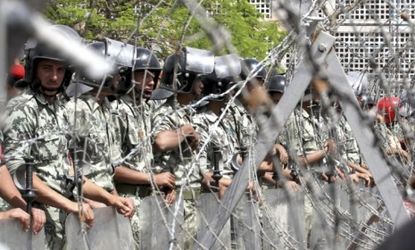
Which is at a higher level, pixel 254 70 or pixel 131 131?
pixel 254 70

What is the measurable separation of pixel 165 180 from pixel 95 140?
2.71 feet

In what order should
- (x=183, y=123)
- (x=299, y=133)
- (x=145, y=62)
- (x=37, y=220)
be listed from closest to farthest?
(x=299, y=133)
(x=37, y=220)
(x=145, y=62)
(x=183, y=123)

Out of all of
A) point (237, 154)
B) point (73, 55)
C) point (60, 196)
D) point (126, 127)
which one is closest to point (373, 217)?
point (60, 196)

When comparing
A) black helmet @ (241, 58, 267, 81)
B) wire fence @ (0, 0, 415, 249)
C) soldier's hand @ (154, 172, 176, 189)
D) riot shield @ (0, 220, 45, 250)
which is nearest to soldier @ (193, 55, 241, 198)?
soldier's hand @ (154, 172, 176, 189)

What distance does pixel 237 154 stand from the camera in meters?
6.95

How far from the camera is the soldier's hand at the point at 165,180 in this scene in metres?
6.05

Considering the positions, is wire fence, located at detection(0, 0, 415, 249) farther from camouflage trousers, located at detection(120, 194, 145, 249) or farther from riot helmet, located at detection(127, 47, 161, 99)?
riot helmet, located at detection(127, 47, 161, 99)

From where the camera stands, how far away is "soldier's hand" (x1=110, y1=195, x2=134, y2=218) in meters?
5.20

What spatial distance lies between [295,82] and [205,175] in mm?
2316

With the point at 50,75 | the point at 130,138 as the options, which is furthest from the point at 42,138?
the point at 130,138

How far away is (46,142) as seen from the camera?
4.84 m

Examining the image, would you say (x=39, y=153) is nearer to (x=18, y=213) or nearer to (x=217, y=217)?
(x=18, y=213)

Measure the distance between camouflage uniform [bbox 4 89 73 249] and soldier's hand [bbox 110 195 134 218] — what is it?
0.33 metres

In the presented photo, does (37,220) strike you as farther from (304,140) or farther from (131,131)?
(131,131)
